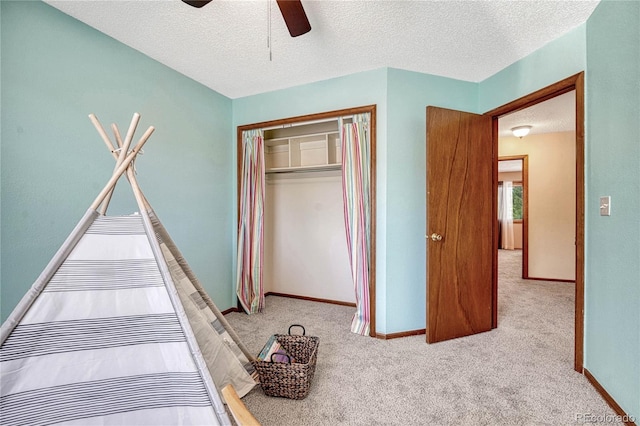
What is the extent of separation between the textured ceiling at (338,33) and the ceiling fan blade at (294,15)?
25cm

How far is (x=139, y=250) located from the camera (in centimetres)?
127

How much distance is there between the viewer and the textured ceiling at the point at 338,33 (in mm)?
1773

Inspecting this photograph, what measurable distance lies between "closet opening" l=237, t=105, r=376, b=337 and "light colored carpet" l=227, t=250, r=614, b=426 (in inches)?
26.0

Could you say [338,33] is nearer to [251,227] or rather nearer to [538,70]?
[538,70]

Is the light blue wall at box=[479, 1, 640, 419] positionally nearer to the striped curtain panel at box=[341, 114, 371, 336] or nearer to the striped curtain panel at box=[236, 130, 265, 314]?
the striped curtain panel at box=[341, 114, 371, 336]

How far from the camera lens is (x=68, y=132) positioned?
1824mm

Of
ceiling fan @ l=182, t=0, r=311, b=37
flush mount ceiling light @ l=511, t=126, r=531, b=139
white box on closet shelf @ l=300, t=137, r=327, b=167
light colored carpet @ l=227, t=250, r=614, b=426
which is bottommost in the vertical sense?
light colored carpet @ l=227, t=250, r=614, b=426

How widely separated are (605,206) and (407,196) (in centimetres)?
129

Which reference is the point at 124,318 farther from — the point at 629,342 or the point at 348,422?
the point at 629,342

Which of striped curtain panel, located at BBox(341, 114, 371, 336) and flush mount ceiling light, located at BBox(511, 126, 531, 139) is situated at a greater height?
flush mount ceiling light, located at BBox(511, 126, 531, 139)

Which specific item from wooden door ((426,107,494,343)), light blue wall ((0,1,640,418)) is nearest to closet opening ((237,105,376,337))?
light blue wall ((0,1,640,418))

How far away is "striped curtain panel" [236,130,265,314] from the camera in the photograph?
312cm

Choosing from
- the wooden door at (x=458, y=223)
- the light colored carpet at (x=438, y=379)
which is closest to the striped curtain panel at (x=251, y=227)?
the light colored carpet at (x=438, y=379)

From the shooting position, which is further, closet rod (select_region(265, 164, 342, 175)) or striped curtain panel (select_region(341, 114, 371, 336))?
closet rod (select_region(265, 164, 342, 175))
